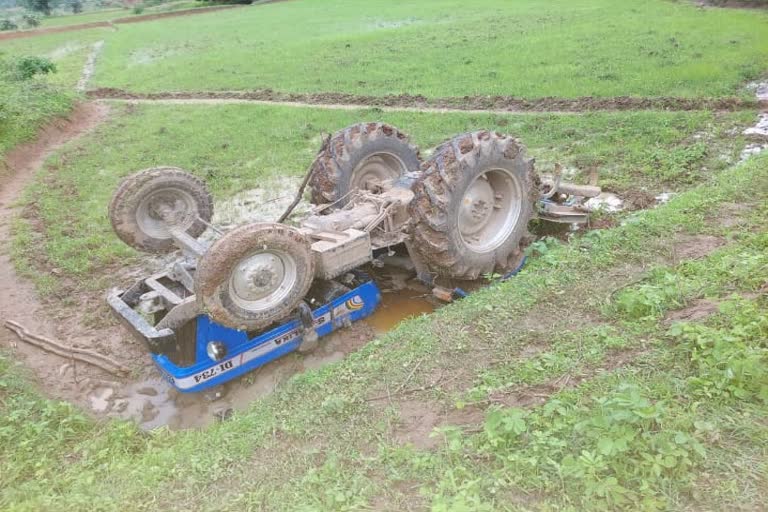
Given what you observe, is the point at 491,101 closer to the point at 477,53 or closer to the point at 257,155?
the point at 257,155

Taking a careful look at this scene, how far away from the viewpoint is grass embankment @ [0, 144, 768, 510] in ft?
9.15

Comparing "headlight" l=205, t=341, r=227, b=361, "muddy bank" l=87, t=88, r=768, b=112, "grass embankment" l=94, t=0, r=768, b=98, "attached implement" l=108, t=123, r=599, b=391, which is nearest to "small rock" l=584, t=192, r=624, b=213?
"attached implement" l=108, t=123, r=599, b=391

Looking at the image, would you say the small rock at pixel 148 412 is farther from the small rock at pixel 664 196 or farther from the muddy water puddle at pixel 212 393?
the small rock at pixel 664 196

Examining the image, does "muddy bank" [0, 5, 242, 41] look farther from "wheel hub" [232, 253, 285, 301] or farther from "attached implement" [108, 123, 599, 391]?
"wheel hub" [232, 253, 285, 301]

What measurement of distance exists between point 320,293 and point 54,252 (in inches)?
191

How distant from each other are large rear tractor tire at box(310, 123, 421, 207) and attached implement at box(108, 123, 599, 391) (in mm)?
15

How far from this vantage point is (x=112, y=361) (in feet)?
19.4

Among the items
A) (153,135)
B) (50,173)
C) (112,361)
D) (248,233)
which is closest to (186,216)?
(112,361)

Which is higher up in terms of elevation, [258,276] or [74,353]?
[258,276]

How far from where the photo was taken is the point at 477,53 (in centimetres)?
1845

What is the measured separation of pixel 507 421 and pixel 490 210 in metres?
3.57

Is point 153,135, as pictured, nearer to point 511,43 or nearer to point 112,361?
point 112,361

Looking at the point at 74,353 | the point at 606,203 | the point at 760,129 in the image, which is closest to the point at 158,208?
the point at 74,353

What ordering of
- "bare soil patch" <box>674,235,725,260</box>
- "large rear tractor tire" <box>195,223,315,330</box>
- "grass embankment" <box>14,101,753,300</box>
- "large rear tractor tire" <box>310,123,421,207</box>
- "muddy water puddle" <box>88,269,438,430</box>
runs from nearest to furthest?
"large rear tractor tire" <box>195,223,315,330</box> → "bare soil patch" <box>674,235,725,260</box> → "muddy water puddle" <box>88,269,438,430</box> → "large rear tractor tire" <box>310,123,421,207</box> → "grass embankment" <box>14,101,753,300</box>
